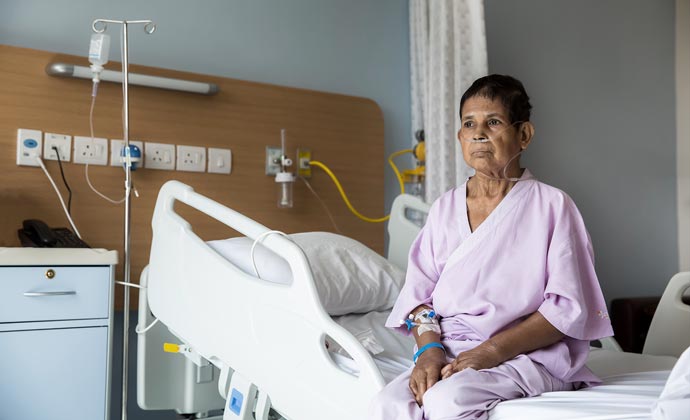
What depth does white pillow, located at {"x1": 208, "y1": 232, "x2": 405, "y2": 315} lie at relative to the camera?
6.28ft

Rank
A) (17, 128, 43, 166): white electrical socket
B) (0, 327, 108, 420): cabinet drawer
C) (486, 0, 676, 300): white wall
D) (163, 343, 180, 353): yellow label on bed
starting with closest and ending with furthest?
(0, 327, 108, 420): cabinet drawer, (163, 343, 180, 353): yellow label on bed, (17, 128, 43, 166): white electrical socket, (486, 0, 676, 300): white wall

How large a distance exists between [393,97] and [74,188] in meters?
1.51

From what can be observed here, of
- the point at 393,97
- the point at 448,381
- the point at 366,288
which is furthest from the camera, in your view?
the point at 393,97

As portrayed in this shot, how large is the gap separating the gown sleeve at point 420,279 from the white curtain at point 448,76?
126 cm

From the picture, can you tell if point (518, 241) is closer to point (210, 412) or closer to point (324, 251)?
point (324, 251)

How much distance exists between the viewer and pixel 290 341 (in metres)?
1.52

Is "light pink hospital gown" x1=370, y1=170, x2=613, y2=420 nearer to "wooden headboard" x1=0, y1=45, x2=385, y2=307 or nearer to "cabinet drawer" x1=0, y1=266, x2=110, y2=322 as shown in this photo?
"cabinet drawer" x1=0, y1=266, x2=110, y2=322

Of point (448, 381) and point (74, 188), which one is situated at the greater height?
point (74, 188)

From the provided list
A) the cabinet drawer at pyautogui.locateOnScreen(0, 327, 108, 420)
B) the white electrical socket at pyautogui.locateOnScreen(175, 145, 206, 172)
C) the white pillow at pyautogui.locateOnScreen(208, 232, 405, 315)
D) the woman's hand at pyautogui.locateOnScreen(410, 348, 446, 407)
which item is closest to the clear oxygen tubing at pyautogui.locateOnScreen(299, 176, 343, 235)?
the white electrical socket at pyautogui.locateOnScreen(175, 145, 206, 172)

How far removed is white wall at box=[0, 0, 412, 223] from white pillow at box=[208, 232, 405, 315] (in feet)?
2.70

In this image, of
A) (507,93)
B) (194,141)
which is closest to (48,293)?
(194,141)

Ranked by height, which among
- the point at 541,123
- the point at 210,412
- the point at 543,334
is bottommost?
the point at 210,412

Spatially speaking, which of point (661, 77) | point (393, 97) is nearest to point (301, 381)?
point (393, 97)

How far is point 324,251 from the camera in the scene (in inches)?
85.0
